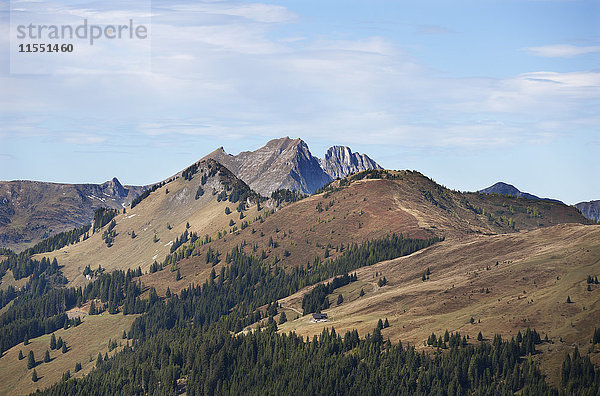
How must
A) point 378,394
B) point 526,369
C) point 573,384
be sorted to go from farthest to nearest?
point 378,394
point 526,369
point 573,384

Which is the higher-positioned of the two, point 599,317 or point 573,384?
point 599,317

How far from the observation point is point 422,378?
632 feet

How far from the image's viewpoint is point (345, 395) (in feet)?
653

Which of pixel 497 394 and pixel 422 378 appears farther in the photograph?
pixel 422 378

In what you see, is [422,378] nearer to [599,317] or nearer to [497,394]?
[497,394]

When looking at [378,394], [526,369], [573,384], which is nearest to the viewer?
[573,384]

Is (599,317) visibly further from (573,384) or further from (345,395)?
(345,395)

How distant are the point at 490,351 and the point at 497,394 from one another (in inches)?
720

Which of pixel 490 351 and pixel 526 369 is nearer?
pixel 526 369

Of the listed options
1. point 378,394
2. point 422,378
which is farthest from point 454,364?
point 378,394

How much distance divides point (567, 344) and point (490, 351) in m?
20.9

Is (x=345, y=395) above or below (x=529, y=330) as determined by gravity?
below

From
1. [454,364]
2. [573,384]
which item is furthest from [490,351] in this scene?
[573,384]

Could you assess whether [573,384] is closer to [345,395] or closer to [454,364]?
[454,364]
